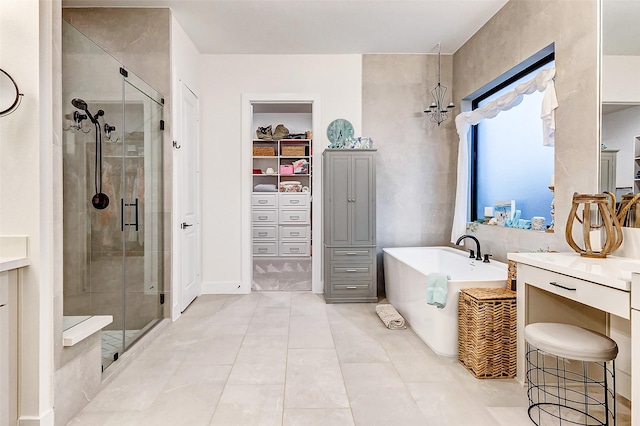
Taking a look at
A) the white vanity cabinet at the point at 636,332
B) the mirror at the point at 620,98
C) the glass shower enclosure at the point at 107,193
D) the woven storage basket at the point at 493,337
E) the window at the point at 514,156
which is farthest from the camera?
the window at the point at 514,156

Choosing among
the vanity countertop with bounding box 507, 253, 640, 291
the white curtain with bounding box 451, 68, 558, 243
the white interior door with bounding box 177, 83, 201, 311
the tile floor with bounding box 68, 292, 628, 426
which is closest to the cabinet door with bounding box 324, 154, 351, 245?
the tile floor with bounding box 68, 292, 628, 426

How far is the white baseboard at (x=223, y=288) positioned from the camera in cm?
436

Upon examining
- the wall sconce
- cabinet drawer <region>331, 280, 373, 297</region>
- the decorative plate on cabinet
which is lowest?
cabinet drawer <region>331, 280, 373, 297</region>

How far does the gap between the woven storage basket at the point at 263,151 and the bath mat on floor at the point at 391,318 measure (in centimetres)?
383

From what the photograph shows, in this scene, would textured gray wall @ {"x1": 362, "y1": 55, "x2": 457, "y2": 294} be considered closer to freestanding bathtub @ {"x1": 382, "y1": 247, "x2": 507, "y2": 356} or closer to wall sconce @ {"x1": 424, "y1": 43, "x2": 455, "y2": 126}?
wall sconce @ {"x1": 424, "y1": 43, "x2": 455, "y2": 126}

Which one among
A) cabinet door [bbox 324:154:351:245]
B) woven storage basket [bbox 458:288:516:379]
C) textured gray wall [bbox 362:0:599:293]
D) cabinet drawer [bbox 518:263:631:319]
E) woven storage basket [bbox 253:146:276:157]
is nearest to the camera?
cabinet drawer [bbox 518:263:631:319]

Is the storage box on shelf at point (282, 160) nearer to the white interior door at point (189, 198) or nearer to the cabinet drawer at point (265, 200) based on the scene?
the cabinet drawer at point (265, 200)

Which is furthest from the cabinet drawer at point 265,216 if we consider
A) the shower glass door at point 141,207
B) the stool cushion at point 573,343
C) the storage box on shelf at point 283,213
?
the stool cushion at point 573,343

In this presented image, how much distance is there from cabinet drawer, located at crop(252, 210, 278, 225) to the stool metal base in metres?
4.76

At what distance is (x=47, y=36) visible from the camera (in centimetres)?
169

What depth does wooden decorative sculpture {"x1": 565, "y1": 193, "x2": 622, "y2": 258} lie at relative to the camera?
2010 millimetres

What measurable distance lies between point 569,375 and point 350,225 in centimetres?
234

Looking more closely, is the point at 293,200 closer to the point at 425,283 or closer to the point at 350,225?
the point at 350,225

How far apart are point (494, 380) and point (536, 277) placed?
721mm
